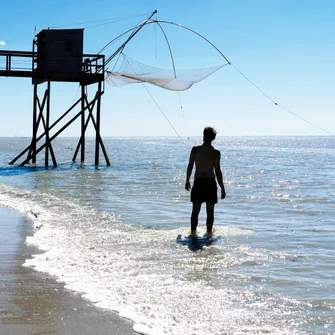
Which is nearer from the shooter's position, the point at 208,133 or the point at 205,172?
the point at 208,133

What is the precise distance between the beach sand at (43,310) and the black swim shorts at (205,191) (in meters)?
3.16

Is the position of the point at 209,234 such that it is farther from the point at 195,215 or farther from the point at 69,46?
the point at 69,46

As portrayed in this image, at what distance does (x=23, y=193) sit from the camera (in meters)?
15.4

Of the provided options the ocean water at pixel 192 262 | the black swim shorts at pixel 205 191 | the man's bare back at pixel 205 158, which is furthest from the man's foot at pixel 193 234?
the man's bare back at pixel 205 158

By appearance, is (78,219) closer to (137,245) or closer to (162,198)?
(137,245)

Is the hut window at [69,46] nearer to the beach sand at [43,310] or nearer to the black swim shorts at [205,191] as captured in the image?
the black swim shorts at [205,191]

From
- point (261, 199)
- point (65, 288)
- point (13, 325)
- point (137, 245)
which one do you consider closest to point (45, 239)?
point (137, 245)

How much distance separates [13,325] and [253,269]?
3147 millimetres

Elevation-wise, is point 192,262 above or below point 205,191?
below

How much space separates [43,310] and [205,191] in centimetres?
429

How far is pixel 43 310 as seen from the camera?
15.6 feet

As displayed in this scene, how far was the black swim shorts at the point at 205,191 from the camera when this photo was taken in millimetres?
8580

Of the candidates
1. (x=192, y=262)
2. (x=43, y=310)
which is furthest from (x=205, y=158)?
(x=43, y=310)

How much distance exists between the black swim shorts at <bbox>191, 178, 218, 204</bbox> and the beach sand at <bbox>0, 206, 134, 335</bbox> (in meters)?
3.16
